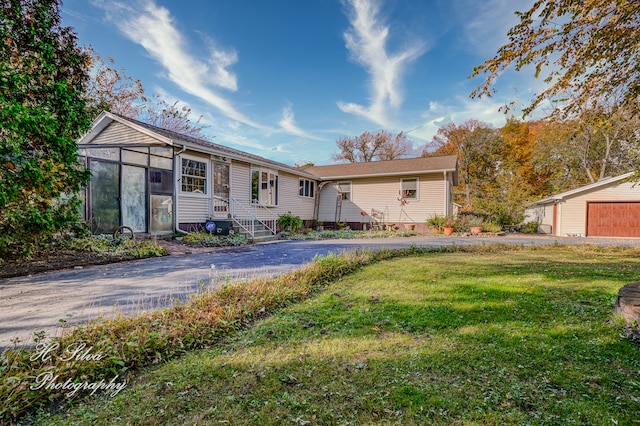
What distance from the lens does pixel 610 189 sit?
47.8 ft

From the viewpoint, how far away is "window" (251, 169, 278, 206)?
1334 cm

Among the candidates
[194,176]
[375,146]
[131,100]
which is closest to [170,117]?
[131,100]

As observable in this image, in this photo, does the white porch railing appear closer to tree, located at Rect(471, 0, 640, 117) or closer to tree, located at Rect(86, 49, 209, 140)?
tree, located at Rect(86, 49, 209, 140)

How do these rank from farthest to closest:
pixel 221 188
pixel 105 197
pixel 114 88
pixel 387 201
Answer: pixel 114 88 < pixel 387 201 < pixel 221 188 < pixel 105 197

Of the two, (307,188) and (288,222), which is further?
(307,188)

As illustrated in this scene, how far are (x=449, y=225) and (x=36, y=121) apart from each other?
48.9 ft

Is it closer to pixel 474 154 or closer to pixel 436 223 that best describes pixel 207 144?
pixel 436 223

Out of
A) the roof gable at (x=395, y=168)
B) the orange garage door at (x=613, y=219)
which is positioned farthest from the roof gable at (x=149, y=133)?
the orange garage door at (x=613, y=219)

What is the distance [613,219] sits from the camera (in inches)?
579

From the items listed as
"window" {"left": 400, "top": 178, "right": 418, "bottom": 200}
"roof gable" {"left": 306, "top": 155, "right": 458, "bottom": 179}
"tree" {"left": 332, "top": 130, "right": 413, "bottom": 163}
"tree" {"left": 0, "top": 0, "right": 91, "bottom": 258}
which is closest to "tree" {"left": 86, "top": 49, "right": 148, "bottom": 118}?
"tree" {"left": 0, "top": 0, "right": 91, "bottom": 258}

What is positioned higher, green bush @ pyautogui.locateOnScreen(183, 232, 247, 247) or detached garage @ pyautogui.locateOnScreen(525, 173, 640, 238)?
detached garage @ pyautogui.locateOnScreen(525, 173, 640, 238)

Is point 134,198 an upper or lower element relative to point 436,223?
upper

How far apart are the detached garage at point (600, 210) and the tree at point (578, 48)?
43.8 ft

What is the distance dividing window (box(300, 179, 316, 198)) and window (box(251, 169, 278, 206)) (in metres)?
2.68
